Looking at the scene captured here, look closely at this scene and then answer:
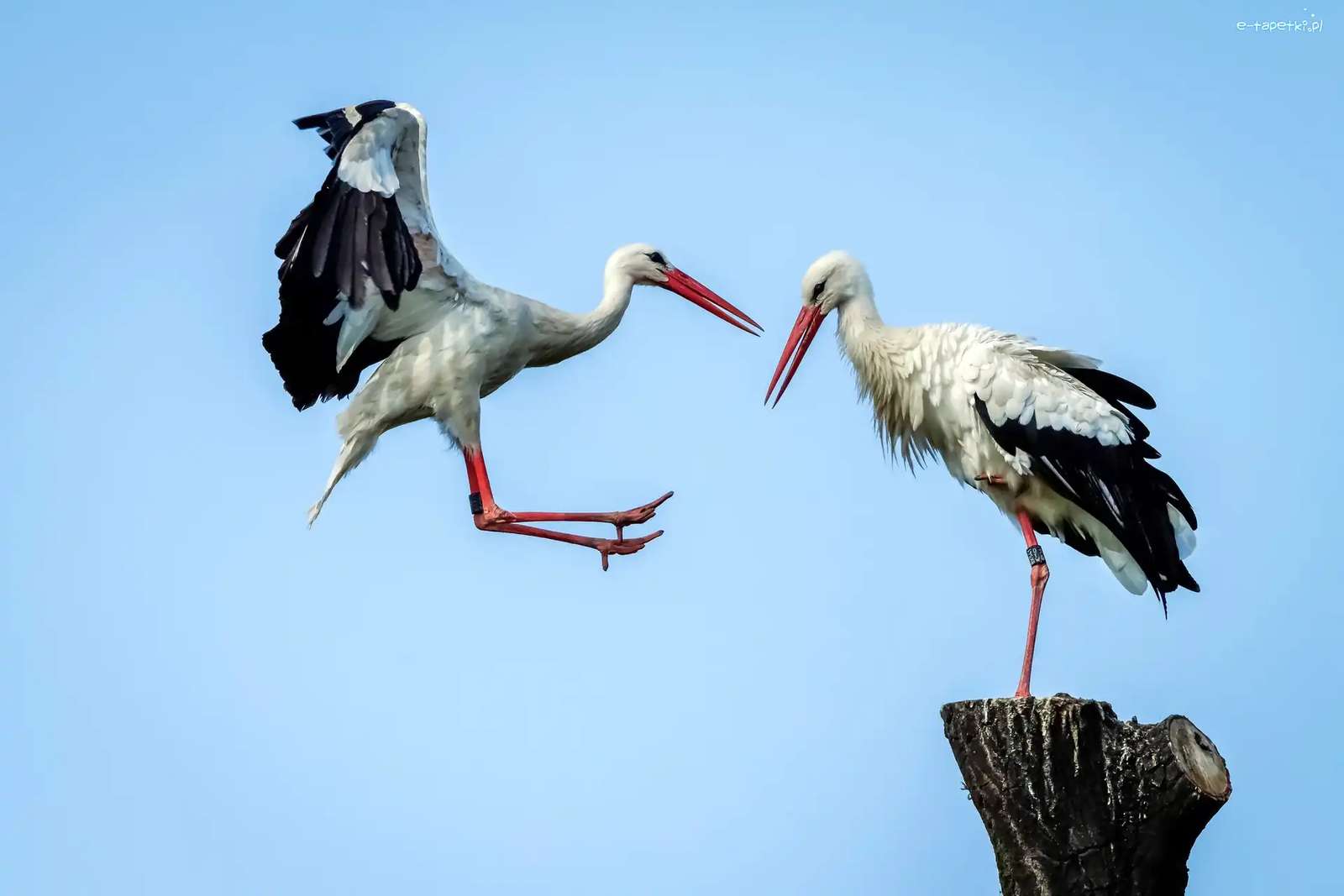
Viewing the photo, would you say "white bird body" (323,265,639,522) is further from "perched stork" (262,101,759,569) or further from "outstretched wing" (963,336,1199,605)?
"outstretched wing" (963,336,1199,605)

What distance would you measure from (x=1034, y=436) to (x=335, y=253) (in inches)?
110

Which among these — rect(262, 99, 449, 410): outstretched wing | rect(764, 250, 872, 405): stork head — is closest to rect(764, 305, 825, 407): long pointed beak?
rect(764, 250, 872, 405): stork head

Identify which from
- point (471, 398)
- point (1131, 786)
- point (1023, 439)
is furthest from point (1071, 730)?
point (471, 398)

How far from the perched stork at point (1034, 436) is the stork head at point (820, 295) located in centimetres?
5

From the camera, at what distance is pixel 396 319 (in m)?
6.98

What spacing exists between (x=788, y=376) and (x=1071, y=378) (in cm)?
125

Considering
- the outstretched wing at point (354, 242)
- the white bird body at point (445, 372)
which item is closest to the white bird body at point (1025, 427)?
the white bird body at point (445, 372)

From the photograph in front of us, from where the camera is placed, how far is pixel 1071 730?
17.6ft

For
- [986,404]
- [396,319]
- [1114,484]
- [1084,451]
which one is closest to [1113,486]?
[1114,484]

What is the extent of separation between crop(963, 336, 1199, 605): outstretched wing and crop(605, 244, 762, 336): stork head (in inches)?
52.7

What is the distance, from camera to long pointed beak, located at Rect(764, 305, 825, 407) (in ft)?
25.5

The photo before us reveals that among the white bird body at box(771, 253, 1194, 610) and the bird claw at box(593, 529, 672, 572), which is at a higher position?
the white bird body at box(771, 253, 1194, 610)

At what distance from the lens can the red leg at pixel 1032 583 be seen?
677 centimetres

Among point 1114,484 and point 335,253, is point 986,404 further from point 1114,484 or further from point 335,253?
point 335,253
